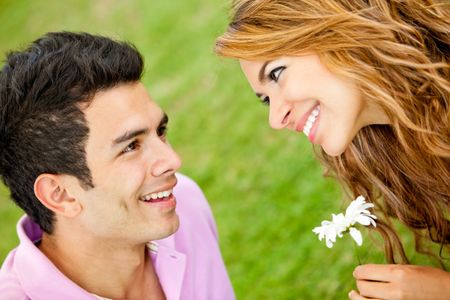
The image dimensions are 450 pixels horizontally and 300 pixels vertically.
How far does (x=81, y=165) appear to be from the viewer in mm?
3365

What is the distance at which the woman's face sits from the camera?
11.0 ft

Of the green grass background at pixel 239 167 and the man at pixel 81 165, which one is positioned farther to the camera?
the green grass background at pixel 239 167

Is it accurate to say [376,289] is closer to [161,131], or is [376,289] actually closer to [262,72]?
[262,72]

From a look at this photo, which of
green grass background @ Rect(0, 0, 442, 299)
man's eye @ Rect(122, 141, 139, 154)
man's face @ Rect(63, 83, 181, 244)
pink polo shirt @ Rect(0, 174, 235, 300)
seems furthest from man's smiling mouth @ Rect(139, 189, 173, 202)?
green grass background @ Rect(0, 0, 442, 299)

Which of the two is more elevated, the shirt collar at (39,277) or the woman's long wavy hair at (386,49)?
the woman's long wavy hair at (386,49)

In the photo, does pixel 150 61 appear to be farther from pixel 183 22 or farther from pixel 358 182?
pixel 358 182

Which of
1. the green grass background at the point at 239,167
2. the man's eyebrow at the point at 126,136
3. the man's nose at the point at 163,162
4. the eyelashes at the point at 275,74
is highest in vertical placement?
the eyelashes at the point at 275,74

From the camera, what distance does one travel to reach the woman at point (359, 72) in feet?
10.9

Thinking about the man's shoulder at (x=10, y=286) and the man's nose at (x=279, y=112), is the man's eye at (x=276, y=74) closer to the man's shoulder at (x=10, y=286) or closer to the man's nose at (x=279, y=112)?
the man's nose at (x=279, y=112)

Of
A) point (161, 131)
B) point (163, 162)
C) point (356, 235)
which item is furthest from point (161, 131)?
point (356, 235)

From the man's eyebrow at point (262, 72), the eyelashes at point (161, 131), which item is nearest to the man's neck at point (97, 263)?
the eyelashes at point (161, 131)

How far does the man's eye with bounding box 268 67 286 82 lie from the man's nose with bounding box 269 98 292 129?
0.10 meters

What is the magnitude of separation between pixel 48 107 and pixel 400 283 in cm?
178

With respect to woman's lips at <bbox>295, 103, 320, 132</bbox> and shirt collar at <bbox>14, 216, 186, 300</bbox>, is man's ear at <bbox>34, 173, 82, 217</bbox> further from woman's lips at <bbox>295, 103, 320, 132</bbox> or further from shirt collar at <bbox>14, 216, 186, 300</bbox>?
woman's lips at <bbox>295, 103, 320, 132</bbox>
